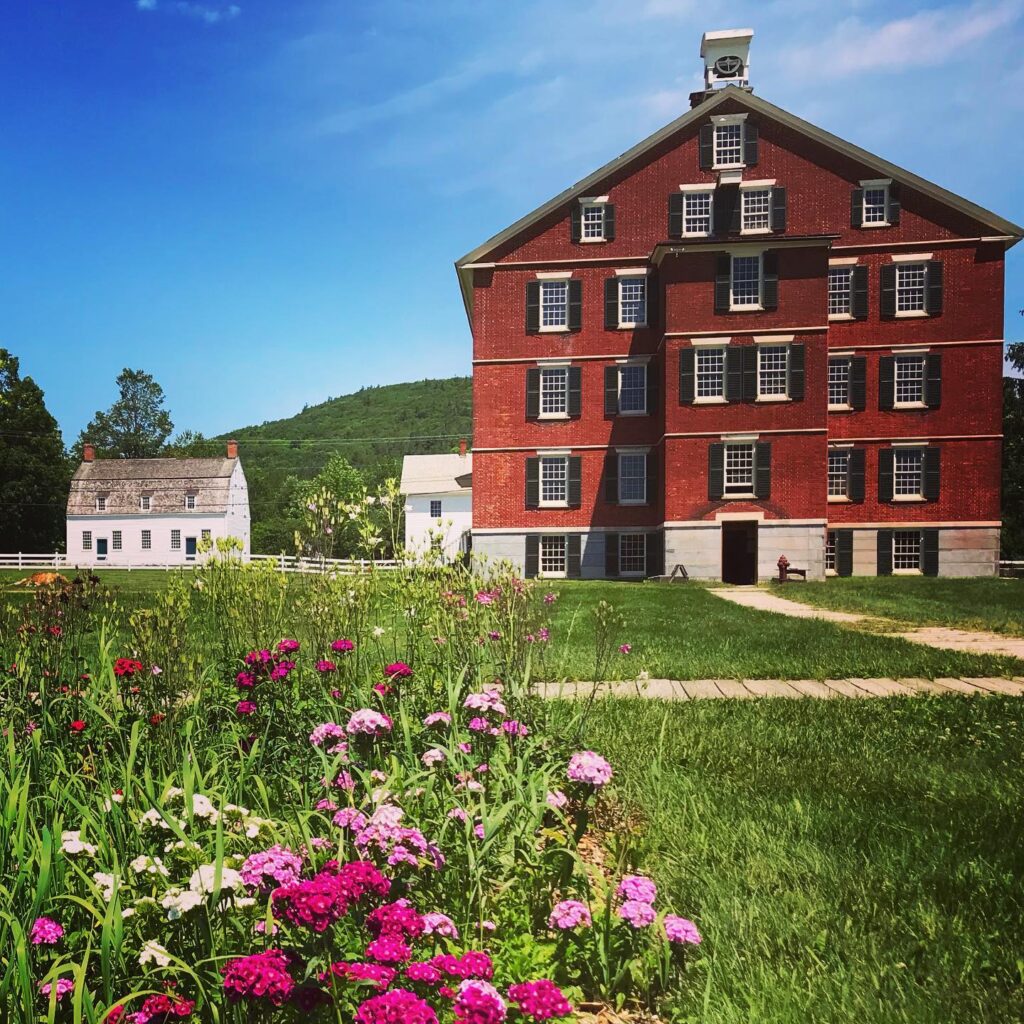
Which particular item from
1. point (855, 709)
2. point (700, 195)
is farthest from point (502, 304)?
point (855, 709)

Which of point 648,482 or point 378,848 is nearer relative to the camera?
point 378,848

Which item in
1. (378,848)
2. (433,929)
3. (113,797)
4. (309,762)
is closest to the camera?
(433,929)

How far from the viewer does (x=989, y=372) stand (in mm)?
25047

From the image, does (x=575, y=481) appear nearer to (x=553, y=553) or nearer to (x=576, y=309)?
(x=553, y=553)

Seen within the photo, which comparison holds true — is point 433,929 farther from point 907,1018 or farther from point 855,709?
point 855,709

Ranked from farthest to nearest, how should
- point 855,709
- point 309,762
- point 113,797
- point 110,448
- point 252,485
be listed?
point 252,485 < point 110,448 < point 855,709 < point 309,762 < point 113,797

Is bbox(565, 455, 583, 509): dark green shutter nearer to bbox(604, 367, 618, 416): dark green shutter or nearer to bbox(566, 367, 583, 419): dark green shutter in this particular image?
bbox(566, 367, 583, 419): dark green shutter

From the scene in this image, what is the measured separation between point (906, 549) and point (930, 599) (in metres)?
9.72

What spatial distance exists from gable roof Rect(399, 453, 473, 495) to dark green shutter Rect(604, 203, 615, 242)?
67.1 ft

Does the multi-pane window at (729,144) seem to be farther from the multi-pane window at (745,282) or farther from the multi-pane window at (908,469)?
the multi-pane window at (908,469)

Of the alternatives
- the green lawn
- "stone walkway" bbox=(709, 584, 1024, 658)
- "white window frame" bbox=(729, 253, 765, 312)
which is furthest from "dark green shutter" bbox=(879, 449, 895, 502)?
"stone walkway" bbox=(709, 584, 1024, 658)

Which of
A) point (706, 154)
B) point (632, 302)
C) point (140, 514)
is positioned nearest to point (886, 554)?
point (632, 302)

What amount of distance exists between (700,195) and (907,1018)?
27.2 meters

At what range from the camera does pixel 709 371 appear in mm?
24188
